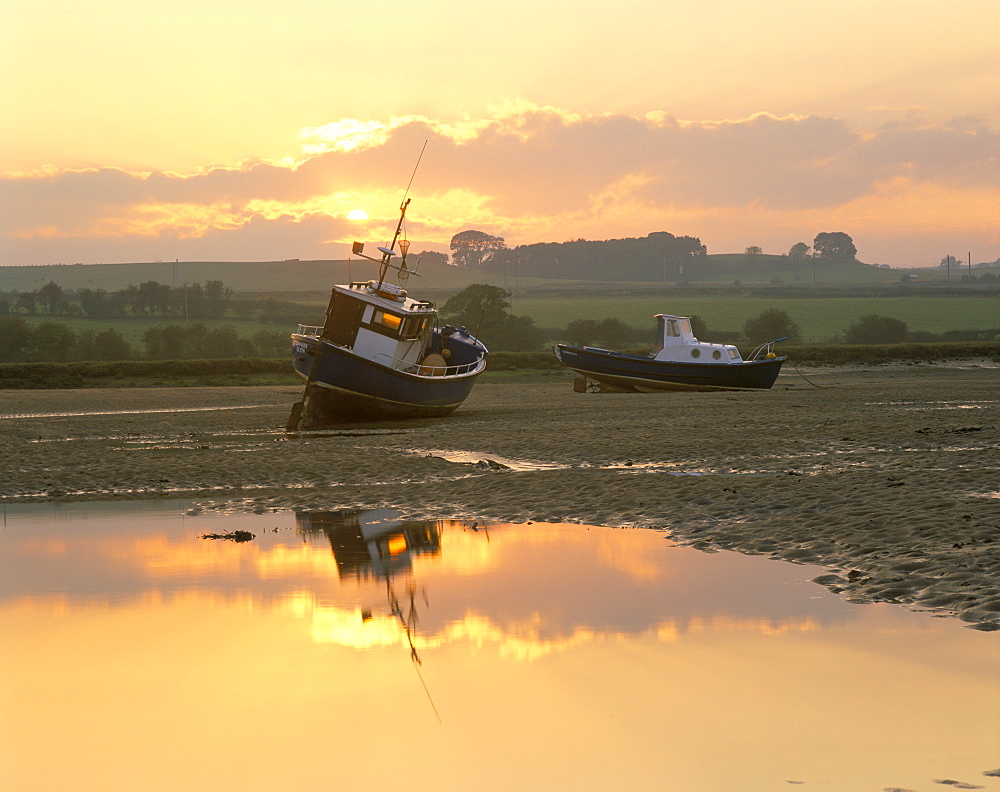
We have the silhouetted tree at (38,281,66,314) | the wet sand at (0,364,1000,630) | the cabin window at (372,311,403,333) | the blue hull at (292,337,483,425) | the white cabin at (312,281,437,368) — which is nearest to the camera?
the wet sand at (0,364,1000,630)

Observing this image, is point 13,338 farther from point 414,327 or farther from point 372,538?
point 372,538

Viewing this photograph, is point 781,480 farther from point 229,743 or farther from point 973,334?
point 973,334

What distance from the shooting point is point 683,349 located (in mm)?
42188

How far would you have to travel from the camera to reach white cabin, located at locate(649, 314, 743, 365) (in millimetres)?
42094

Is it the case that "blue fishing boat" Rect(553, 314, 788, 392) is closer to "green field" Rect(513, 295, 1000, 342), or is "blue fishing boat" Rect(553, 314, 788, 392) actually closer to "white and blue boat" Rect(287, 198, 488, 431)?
"white and blue boat" Rect(287, 198, 488, 431)

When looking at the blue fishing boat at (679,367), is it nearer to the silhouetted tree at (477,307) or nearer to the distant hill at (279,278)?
the silhouetted tree at (477,307)

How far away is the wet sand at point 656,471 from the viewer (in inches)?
438

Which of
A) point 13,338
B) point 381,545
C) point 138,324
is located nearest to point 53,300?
point 138,324

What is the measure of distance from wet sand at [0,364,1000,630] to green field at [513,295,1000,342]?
67.8 m

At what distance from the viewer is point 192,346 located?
241 ft

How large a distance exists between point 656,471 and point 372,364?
1356 centimetres

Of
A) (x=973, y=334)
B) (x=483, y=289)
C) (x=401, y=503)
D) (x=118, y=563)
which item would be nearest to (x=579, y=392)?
(x=401, y=503)

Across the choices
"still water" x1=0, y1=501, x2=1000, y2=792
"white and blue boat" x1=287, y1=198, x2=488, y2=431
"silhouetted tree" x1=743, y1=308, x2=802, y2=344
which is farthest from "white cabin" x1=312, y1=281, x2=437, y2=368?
"silhouetted tree" x1=743, y1=308, x2=802, y2=344

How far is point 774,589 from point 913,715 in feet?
10.6
